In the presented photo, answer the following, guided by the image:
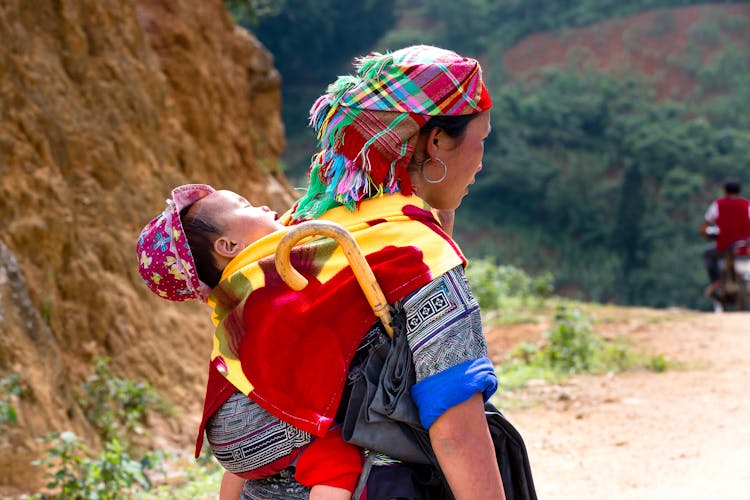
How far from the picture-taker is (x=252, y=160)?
8.62m

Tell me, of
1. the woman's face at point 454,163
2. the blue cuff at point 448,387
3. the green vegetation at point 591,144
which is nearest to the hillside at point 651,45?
the green vegetation at point 591,144

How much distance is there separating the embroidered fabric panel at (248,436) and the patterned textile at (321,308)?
5 centimetres

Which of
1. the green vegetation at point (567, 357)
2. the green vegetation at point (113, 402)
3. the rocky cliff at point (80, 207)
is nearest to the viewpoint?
the rocky cliff at point (80, 207)

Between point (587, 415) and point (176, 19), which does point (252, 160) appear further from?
point (587, 415)

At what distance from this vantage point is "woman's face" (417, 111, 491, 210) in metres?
1.86

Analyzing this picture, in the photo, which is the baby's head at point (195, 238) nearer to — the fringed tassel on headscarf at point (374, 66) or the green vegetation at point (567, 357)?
the fringed tassel on headscarf at point (374, 66)

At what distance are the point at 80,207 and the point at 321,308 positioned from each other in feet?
14.1

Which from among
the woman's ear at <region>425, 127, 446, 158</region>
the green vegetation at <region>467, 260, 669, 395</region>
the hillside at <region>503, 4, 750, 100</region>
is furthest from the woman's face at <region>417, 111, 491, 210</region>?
the hillside at <region>503, 4, 750, 100</region>

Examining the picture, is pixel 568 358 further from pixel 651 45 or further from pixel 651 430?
pixel 651 45

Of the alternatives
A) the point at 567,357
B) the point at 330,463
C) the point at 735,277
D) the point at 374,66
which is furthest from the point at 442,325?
the point at 735,277

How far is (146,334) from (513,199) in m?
25.4

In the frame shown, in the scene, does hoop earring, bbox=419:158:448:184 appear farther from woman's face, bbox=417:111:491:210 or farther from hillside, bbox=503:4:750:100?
hillside, bbox=503:4:750:100

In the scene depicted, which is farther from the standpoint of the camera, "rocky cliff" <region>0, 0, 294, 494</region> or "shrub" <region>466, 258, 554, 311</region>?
"shrub" <region>466, 258, 554, 311</region>

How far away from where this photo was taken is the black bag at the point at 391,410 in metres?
1.67
